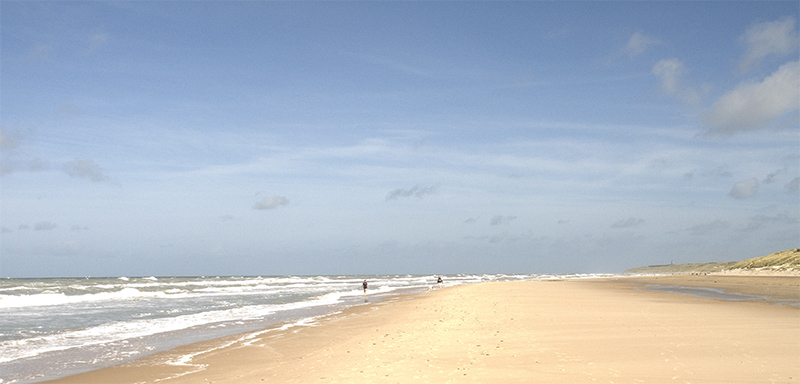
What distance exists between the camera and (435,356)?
1363cm

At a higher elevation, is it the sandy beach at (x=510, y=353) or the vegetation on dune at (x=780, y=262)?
the vegetation on dune at (x=780, y=262)

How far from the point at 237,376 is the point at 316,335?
710 centimetres

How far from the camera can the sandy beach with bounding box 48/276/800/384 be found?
452 inches

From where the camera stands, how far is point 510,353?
13695 millimetres

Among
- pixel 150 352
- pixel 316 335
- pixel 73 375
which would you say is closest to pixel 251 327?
pixel 316 335

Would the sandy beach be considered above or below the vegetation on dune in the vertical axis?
below

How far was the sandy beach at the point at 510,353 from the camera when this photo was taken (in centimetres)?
1148

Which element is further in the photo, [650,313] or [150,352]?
[650,313]

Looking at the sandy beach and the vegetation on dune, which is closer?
the sandy beach

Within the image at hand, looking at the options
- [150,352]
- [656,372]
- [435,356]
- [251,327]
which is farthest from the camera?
[251,327]

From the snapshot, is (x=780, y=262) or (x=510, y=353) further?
(x=780, y=262)

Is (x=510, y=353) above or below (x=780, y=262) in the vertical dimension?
below

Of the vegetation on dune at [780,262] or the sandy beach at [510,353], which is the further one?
the vegetation on dune at [780,262]

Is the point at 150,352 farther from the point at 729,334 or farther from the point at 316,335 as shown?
the point at 729,334
